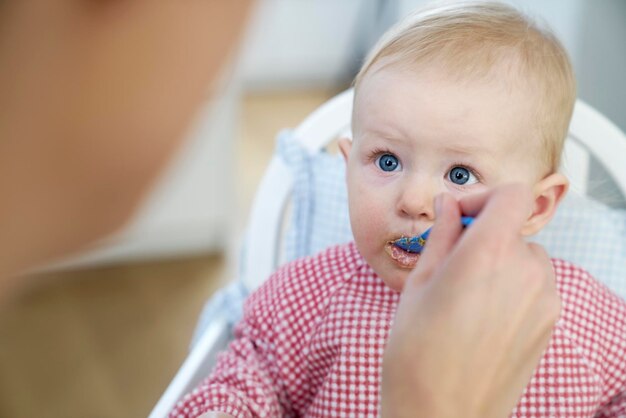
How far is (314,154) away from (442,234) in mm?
678

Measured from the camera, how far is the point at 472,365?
20.6 inches

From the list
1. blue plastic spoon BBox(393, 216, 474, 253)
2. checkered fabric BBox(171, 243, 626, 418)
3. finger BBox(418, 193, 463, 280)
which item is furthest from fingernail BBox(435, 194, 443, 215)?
checkered fabric BBox(171, 243, 626, 418)

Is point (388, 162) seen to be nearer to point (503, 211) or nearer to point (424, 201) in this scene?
point (424, 201)

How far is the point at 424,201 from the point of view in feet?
2.81

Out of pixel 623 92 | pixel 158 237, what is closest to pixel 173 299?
pixel 158 237

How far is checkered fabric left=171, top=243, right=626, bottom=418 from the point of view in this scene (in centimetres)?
93

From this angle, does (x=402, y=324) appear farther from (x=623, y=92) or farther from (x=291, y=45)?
(x=291, y=45)

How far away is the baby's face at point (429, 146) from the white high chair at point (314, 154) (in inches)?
11.9

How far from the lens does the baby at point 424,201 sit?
87 cm

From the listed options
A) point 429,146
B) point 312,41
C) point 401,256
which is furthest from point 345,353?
point 312,41

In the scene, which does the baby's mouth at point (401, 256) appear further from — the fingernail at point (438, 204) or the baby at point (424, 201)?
the fingernail at point (438, 204)

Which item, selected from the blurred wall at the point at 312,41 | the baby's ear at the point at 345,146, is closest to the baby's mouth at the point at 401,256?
the baby's ear at the point at 345,146

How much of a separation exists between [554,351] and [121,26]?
2.52ft

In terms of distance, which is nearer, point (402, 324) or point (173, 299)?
point (402, 324)
